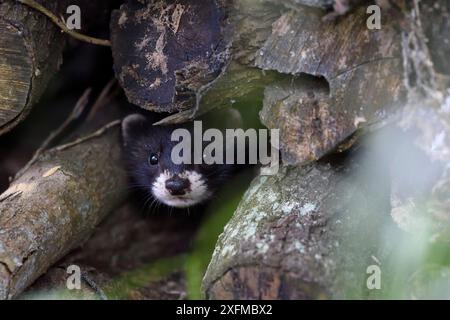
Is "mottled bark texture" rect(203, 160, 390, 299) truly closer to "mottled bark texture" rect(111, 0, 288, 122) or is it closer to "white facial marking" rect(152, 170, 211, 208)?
"mottled bark texture" rect(111, 0, 288, 122)

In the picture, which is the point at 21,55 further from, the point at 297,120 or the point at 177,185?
the point at 297,120

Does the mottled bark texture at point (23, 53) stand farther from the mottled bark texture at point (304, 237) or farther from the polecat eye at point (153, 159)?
the mottled bark texture at point (304, 237)

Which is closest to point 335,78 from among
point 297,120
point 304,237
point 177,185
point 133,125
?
point 297,120

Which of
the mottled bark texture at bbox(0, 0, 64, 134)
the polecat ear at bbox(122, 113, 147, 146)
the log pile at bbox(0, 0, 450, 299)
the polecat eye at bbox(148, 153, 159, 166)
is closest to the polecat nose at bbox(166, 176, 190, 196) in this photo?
the polecat eye at bbox(148, 153, 159, 166)

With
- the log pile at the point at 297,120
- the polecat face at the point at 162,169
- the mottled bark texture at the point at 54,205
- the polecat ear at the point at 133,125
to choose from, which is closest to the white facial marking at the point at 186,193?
the polecat face at the point at 162,169
